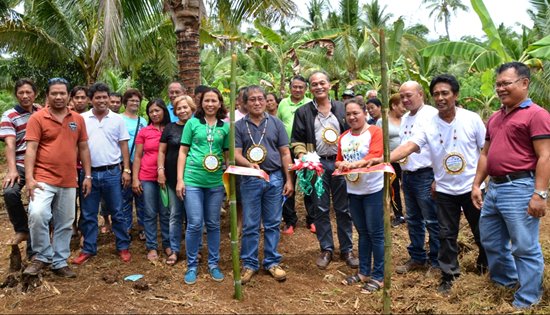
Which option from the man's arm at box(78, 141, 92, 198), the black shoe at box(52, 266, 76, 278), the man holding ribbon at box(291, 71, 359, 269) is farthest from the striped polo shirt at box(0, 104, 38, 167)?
the man holding ribbon at box(291, 71, 359, 269)

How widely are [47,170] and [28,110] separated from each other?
0.85 metres

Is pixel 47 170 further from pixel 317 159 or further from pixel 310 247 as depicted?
pixel 310 247

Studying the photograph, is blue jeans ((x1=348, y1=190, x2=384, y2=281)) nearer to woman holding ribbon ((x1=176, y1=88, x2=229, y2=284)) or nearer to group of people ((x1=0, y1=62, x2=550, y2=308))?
group of people ((x1=0, y1=62, x2=550, y2=308))

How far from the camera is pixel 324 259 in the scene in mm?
5160

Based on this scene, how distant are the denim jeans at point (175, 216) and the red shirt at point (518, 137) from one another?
3.20 metres

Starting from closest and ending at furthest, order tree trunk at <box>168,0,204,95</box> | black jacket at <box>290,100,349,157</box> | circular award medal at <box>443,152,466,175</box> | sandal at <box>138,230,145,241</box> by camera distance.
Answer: circular award medal at <box>443,152,466,175</box>
black jacket at <box>290,100,349,157</box>
sandal at <box>138,230,145,241</box>
tree trunk at <box>168,0,204,95</box>

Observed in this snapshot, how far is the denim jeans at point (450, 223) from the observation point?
4.21m

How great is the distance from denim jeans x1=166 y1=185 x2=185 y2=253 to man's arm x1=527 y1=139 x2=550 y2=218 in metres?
3.44

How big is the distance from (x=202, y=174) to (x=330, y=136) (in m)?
1.49

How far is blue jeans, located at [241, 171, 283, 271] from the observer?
458 centimetres

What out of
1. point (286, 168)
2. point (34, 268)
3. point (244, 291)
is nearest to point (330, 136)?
point (286, 168)

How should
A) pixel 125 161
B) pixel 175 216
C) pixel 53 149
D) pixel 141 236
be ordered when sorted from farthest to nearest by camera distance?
1. pixel 141 236
2. pixel 125 161
3. pixel 175 216
4. pixel 53 149

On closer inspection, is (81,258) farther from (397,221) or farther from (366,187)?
(397,221)

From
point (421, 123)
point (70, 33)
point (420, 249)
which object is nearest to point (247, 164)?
point (421, 123)
